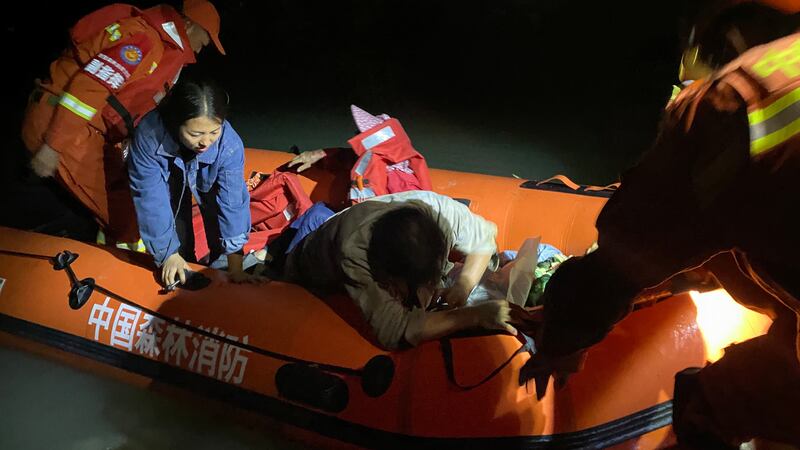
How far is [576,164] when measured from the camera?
304 centimetres

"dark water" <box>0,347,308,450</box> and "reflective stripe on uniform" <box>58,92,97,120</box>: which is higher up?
"reflective stripe on uniform" <box>58,92,97,120</box>

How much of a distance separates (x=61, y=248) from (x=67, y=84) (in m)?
0.51

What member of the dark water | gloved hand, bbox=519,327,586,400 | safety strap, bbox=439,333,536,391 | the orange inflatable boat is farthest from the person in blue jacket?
gloved hand, bbox=519,327,586,400

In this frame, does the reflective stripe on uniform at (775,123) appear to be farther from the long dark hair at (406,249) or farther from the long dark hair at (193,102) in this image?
the long dark hair at (193,102)

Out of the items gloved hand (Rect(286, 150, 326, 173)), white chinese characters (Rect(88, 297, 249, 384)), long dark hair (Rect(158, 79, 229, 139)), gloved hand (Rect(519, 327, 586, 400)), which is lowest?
white chinese characters (Rect(88, 297, 249, 384))

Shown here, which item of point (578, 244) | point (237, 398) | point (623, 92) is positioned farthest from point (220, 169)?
point (623, 92)

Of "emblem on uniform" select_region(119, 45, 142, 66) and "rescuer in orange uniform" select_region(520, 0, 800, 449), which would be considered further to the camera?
"emblem on uniform" select_region(119, 45, 142, 66)

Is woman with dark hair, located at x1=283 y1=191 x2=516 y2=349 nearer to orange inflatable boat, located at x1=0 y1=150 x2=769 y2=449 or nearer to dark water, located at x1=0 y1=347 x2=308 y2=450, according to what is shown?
orange inflatable boat, located at x1=0 y1=150 x2=769 y2=449

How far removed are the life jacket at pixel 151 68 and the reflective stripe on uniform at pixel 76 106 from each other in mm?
48

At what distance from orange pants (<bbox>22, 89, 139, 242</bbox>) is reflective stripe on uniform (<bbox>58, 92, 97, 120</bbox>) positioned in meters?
0.03

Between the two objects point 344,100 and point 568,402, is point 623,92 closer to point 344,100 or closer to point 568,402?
point 344,100

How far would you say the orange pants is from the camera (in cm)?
171

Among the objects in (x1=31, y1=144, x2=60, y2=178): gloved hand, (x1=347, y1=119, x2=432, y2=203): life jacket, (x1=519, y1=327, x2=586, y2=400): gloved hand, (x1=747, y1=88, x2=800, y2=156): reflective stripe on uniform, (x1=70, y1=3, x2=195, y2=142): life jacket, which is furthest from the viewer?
(x1=347, y1=119, x2=432, y2=203): life jacket

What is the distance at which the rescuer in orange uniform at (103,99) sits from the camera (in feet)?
5.60
